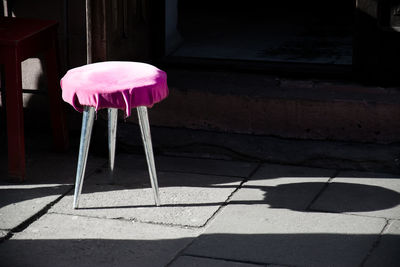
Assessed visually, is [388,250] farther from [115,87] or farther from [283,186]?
[115,87]

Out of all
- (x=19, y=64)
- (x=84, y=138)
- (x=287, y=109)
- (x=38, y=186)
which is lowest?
(x=38, y=186)

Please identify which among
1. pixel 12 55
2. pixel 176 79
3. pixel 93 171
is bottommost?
pixel 93 171

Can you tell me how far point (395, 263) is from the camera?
3.78m

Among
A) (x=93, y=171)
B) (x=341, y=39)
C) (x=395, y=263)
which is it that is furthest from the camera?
(x=341, y=39)

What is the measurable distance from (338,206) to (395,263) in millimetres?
738

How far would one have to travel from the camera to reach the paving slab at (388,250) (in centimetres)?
379

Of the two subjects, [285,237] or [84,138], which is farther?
[84,138]

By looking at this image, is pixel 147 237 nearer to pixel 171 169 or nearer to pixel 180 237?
pixel 180 237

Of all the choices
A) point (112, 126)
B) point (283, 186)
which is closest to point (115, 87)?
point (112, 126)

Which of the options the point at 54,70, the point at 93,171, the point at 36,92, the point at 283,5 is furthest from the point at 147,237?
the point at 283,5

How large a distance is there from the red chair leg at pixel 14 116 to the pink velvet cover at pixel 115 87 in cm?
54

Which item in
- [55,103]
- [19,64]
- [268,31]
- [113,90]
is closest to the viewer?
[113,90]

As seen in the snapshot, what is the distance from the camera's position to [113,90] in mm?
4059

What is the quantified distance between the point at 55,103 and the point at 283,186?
5.24 feet
